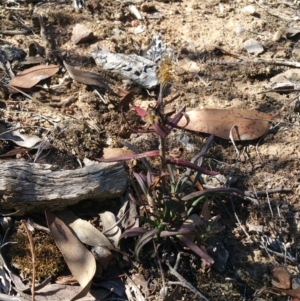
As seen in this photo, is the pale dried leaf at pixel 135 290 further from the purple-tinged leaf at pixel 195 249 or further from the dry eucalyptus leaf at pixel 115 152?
the dry eucalyptus leaf at pixel 115 152

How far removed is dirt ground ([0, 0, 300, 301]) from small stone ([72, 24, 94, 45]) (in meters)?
0.04

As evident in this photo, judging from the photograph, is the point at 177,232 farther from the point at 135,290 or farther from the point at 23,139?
the point at 23,139

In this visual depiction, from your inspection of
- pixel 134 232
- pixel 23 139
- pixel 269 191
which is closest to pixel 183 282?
pixel 134 232

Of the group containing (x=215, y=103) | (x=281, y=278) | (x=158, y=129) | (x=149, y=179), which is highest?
(x=158, y=129)

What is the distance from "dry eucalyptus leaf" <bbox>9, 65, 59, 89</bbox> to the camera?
10.3 ft

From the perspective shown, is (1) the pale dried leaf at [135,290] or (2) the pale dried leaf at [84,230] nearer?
(1) the pale dried leaf at [135,290]

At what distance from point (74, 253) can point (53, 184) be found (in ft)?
1.12

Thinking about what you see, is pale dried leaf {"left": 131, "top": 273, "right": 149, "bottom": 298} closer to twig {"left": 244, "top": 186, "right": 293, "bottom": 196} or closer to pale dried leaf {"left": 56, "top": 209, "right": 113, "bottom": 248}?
pale dried leaf {"left": 56, "top": 209, "right": 113, "bottom": 248}

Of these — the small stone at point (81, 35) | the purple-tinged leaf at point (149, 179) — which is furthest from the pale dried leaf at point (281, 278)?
the small stone at point (81, 35)

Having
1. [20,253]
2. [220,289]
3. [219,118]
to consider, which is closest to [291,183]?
[219,118]

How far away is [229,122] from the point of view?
304 centimetres

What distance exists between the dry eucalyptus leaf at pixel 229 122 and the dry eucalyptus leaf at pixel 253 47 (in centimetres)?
59

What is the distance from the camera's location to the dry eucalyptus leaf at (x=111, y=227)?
2533 mm

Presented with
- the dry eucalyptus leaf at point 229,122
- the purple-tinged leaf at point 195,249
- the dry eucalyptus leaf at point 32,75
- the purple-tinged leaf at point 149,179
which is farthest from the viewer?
the dry eucalyptus leaf at point 32,75
